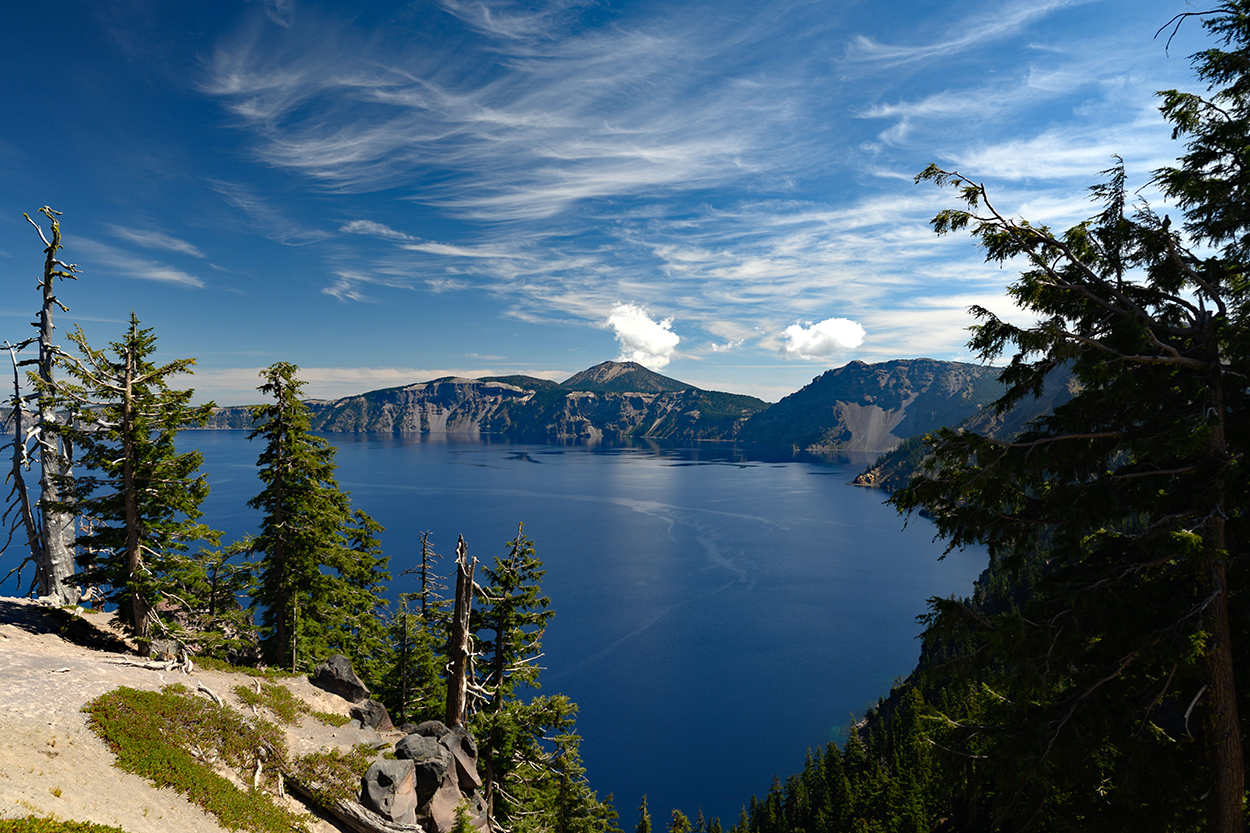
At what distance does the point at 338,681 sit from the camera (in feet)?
69.1

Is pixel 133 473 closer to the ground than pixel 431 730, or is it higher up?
higher up

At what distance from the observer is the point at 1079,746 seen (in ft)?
27.0

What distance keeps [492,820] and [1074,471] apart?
20.2 m

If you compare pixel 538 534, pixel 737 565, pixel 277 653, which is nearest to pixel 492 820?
pixel 277 653

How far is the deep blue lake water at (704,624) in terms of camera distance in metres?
61.5

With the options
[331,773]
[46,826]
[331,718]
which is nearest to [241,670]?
[331,718]

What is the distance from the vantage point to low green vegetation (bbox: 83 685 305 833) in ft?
41.1

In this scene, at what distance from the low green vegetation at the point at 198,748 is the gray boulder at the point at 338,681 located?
15.8 ft

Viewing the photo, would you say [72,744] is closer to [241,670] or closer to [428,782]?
[428,782]

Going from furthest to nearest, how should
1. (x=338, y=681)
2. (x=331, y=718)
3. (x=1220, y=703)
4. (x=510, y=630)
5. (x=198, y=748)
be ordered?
(x=510, y=630), (x=338, y=681), (x=331, y=718), (x=198, y=748), (x=1220, y=703)

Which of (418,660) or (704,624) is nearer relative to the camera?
(418,660)

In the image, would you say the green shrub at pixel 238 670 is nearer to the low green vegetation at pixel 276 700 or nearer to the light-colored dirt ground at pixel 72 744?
the low green vegetation at pixel 276 700

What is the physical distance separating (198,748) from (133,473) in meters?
10.1

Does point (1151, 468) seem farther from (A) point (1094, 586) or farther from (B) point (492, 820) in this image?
(B) point (492, 820)
